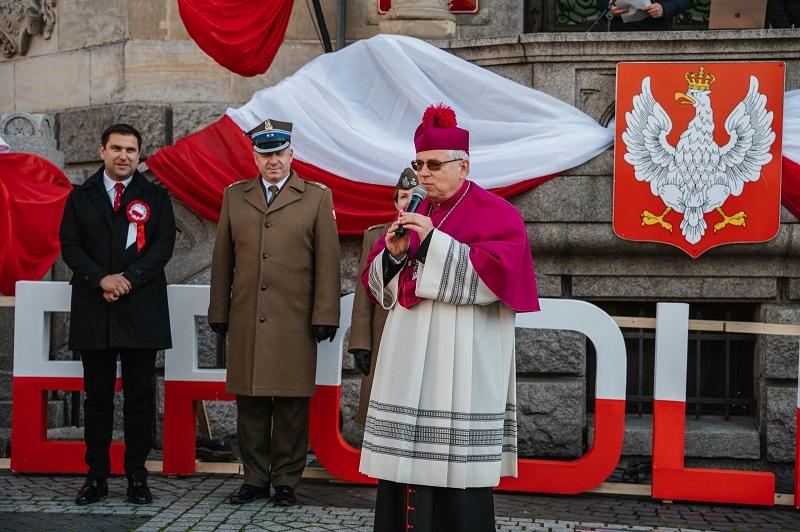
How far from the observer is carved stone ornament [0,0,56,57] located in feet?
34.6

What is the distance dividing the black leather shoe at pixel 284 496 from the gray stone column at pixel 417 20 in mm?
3827

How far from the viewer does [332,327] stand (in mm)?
6719

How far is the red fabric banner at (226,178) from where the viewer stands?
8.08 metres

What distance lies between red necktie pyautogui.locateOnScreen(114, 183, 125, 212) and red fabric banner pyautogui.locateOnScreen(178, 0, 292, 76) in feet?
6.51

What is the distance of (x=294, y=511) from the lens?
21.4 feet

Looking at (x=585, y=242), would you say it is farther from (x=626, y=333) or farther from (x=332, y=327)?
(x=332, y=327)

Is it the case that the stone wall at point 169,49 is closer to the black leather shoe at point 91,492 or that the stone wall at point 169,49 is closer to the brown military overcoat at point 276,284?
the brown military overcoat at point 276,284

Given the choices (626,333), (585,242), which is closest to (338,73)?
(585,242)

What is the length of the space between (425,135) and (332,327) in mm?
1992

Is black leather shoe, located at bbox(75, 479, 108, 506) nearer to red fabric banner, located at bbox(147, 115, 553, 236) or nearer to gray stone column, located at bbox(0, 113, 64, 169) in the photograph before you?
red fabric banner, located at bbox(147, 115, 553, 236)

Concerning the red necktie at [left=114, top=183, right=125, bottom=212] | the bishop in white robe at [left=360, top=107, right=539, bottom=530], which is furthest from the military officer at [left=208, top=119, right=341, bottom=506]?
the bishop in white robe at [left=360, top=107, right=539, bottom=530]

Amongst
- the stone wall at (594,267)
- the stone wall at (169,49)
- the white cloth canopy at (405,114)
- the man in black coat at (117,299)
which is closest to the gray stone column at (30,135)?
the stone wall at (594,267)

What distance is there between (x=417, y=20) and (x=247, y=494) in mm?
3988

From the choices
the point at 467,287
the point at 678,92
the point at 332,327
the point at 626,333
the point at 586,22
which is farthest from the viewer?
the point at 586,22
